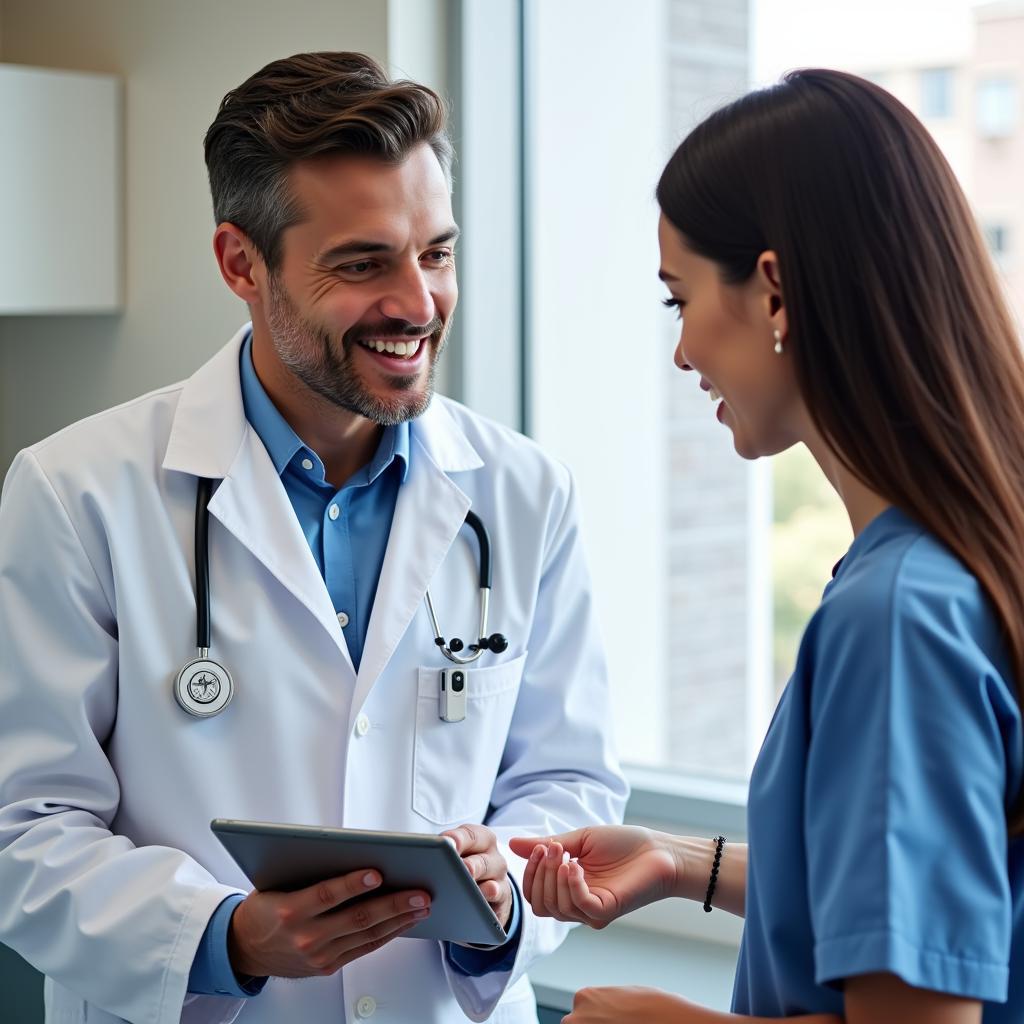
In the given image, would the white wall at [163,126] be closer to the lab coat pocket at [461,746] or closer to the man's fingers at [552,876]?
the lab coat pocket at [461,746]

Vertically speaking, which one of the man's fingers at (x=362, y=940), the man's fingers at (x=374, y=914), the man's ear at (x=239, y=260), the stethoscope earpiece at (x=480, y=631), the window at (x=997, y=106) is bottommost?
the man's fingers at (x=362, y=940)

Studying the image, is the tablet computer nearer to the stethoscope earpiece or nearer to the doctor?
the doctor

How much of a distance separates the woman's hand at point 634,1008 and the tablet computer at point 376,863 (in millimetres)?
170

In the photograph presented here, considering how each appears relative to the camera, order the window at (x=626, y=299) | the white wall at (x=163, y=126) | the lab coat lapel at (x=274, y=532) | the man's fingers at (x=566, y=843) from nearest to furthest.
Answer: the man's fingers at (x=566, y=843)
the lab coat lapel at (x=274, y=532)
the white wall at (x=163, y=126)
the window at (x=626, y=299)

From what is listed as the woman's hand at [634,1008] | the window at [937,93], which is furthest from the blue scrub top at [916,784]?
the window at [937,93]

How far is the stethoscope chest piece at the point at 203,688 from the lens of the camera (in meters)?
1.37

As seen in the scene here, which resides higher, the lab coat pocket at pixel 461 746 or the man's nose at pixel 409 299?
the man's nose at pixel 409 299

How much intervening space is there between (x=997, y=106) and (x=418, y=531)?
4.72ft

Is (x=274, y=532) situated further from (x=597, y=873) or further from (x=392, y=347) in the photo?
(x=597, y=873)

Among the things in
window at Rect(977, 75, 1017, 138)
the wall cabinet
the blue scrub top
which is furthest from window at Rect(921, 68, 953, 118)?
the blue scrub top

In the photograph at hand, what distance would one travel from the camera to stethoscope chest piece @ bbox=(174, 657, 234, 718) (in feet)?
4.48

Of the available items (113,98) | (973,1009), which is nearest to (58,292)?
(113,98)

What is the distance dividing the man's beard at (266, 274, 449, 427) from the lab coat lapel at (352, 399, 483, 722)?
0.29ft

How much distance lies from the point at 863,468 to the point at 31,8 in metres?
2.08
